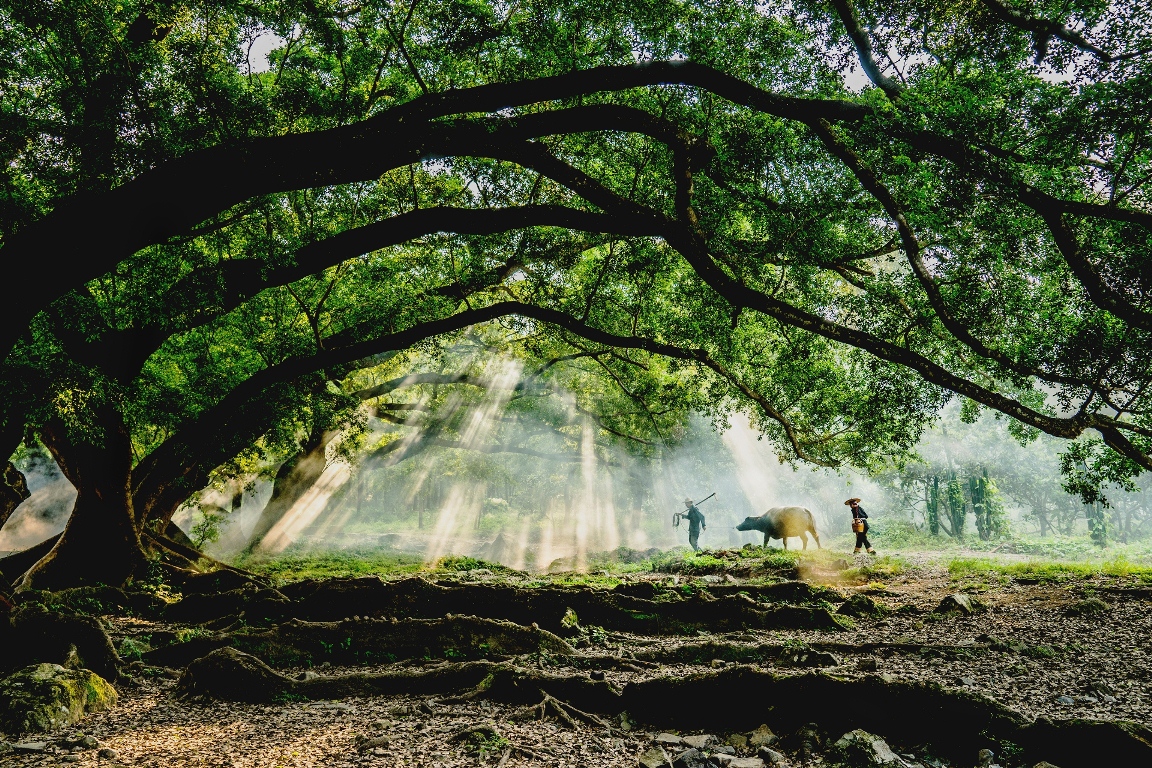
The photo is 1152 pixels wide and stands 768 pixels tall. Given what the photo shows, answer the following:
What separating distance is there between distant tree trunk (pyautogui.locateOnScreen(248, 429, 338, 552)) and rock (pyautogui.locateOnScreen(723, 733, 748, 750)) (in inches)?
700

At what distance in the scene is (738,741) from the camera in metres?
3.65

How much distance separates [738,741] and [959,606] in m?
5.84

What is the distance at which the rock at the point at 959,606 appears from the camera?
764 centimetres

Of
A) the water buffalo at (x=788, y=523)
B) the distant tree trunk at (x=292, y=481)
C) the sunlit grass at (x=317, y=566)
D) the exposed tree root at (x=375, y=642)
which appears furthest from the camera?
the water buffalo at (x=788, y=523)

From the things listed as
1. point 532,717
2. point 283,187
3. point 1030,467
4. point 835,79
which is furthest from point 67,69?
point 1030,467

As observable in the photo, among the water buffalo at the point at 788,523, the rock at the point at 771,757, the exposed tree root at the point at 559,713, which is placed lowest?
the exposed tree root at the point at 559,713

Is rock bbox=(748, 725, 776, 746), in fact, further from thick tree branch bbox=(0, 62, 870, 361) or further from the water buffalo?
the water buffalo

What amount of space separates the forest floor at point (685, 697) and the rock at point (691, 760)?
14 millimetres

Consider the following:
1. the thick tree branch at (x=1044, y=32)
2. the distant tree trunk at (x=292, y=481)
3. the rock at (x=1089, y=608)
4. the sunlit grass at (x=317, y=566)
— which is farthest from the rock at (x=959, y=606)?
the distant tree trunk at (x=292, y=481)

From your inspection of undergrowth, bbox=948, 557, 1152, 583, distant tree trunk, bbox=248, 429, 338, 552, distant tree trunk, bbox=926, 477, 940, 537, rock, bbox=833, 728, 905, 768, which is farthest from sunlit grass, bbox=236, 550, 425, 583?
distant tree trunk, bbox=926, 477, 940, 537

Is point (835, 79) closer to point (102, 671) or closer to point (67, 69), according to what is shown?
point (67, 69)

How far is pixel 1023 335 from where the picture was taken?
666 centimetres

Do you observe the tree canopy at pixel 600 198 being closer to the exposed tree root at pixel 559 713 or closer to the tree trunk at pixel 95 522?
the tree trunk at pixel 95 522

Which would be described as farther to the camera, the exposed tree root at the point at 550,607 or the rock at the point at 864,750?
the exposed tree root at the point at 550,607
